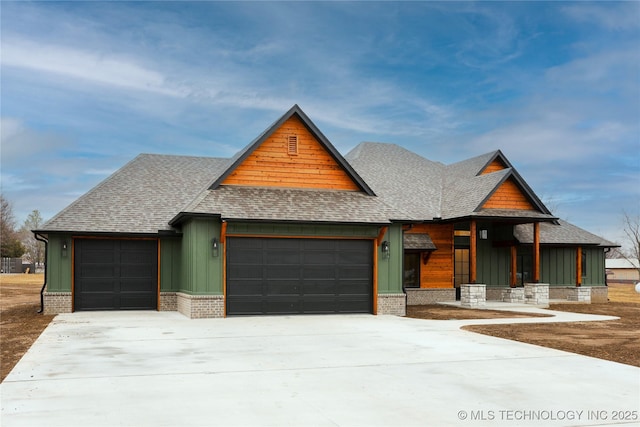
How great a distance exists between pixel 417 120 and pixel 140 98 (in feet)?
59.7

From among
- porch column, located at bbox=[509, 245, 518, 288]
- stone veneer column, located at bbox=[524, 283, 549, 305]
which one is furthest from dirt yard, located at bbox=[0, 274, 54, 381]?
porch column, located at bbox=[509, 245, 518, 288]

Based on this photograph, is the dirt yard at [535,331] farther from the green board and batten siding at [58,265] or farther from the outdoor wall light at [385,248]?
the outdoor wall light at [385,248]

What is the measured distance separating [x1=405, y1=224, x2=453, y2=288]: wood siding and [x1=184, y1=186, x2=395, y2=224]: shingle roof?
6874 mm

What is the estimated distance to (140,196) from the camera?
81.5ft

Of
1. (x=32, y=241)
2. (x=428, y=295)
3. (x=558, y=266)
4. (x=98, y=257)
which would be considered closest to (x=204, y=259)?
(x=98, y=257)

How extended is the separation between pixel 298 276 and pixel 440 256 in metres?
9.96

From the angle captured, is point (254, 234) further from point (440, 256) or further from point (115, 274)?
point (440, 256)

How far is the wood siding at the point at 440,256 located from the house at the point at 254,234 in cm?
86

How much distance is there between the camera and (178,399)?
852 cm

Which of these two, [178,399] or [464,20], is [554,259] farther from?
[178,399]

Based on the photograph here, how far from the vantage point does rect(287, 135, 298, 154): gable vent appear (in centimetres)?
2194

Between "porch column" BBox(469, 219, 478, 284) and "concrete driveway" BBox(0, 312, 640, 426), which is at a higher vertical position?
"porch column" BBox(469, 219, 478, 284)

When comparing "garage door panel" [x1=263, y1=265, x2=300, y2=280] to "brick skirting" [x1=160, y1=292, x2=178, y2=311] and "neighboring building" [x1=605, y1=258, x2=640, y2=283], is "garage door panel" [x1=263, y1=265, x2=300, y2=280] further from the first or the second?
"neighboring building" [x1=605, y1=258, x2=640, y2=283]

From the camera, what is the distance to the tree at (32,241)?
10340cm
